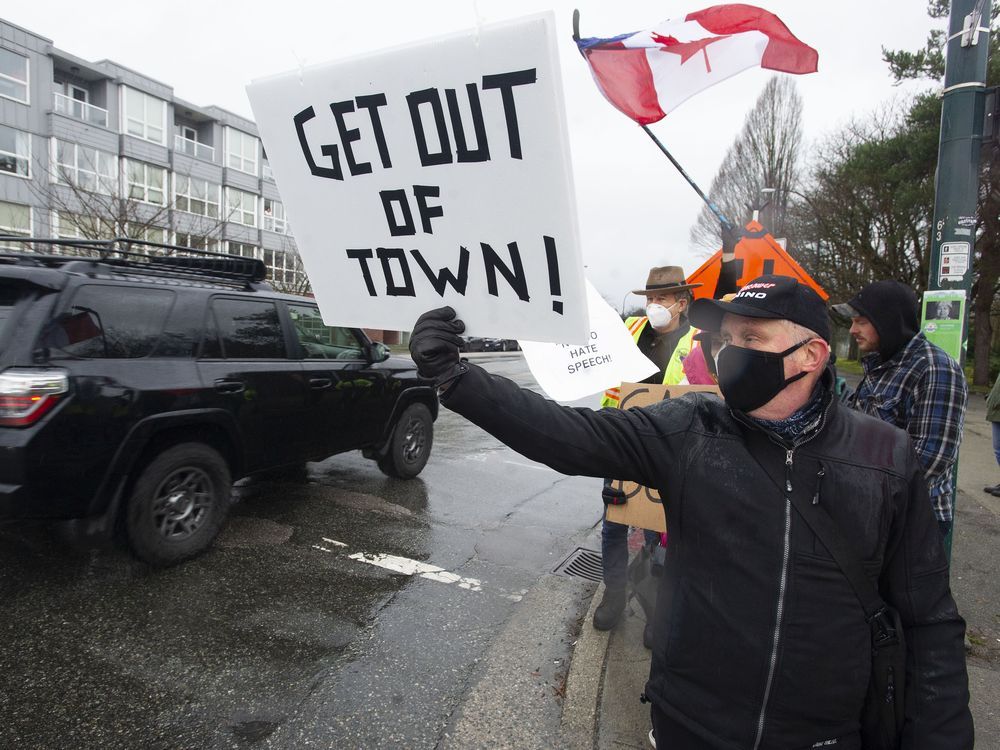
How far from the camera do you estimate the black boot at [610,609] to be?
3.38 metres

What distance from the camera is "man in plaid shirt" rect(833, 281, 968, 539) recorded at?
2.46 meters

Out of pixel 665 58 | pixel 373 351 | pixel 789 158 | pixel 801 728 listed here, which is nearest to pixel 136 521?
pixel 373 351

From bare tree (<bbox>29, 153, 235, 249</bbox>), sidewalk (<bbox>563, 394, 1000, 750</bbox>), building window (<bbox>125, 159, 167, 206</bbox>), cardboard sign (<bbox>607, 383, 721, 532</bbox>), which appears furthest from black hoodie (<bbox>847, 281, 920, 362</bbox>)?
building window (<bbox>125, 159, 167, 206</bbox>)

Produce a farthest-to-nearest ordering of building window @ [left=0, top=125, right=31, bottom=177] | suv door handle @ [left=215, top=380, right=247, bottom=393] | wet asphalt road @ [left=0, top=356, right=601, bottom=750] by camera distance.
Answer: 1. building window @ [left=0, top=125, right=31, bottom=177]
2. suv door handle @ [left=215, top=380, right=247, bottom=393]
3. wet asphalt road @ [left=0, top=356, right=601, bottom=750]

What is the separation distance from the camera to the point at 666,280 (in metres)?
3.77

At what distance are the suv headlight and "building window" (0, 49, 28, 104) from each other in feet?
102

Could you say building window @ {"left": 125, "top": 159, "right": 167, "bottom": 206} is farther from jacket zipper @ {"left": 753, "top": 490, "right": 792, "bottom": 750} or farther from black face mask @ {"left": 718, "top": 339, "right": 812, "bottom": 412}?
jacket zipper @ {"left": 753, "top": 490, "right": 792, "bottom": 750}

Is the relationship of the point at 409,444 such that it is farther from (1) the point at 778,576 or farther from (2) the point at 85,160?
(2) the point at 85,160

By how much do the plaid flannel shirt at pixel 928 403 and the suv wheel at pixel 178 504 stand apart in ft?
12.9

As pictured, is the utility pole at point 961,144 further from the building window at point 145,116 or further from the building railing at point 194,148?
the building railing at point 194,148

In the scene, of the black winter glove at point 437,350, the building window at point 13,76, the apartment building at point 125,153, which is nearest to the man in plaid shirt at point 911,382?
the black winter glove at point 437,350

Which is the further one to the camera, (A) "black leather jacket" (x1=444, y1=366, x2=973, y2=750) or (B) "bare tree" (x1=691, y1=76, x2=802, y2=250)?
(B) "bare tree" (x1=691, y1=76, x2=802, y2=250)

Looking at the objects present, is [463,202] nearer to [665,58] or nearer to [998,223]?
[665,58]

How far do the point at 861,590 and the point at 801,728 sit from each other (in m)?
0.34
